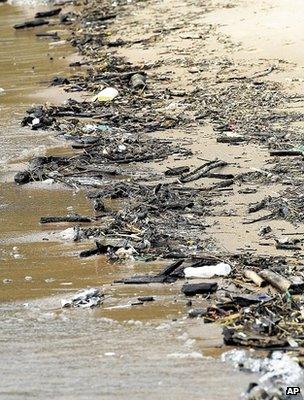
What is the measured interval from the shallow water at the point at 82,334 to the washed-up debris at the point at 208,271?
21 cm

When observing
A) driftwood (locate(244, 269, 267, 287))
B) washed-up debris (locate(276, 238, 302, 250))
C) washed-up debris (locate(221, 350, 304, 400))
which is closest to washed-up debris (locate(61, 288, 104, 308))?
driftwood (locate(244, 269, 267, 287))

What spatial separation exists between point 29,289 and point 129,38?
9.74 metres

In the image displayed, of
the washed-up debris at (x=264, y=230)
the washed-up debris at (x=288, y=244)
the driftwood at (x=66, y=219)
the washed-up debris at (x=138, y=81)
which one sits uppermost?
the washed-up debris at (x=288, y=244)

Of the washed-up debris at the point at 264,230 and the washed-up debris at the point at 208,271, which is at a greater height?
the washed-up debris at the point at 208,271

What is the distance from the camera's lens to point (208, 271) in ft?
21.2

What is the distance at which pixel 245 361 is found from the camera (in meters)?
5.28

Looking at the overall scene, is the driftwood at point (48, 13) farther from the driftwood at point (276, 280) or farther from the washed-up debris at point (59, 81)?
the driftwood at point (276, 280)

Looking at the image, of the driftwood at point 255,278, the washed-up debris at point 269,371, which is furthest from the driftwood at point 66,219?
the washed-up debris at point 269,371

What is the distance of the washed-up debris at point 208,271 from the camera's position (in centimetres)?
645

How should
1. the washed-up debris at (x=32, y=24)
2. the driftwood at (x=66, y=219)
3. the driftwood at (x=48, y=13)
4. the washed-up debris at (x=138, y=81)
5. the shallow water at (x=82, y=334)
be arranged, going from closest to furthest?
the shallow water at (x=82, y=334)
the driftwood at (x=66, y=219)
the washed-up debris at (x=138, y=81)
the washed-up debris at (x=32, y=24)
the driftwood at (x=48, y=13)

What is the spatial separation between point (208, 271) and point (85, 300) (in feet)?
2.62

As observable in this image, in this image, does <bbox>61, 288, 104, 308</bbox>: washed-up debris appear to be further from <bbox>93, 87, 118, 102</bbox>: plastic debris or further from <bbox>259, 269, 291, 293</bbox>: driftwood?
<bbox>93, 87, 118, 102</bbox>: plastic debris

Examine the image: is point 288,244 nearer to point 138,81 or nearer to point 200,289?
point 200,289

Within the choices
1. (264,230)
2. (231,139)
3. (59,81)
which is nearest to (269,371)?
(264,230)
